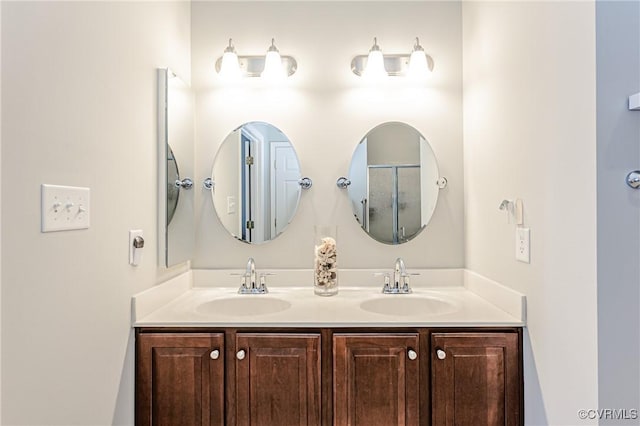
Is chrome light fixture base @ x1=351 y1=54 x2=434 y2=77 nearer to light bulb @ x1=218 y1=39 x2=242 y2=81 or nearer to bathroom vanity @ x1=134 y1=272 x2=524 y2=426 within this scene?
light bulb @ x1=218 y1=39 x2=242 y2=81

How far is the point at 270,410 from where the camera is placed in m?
1.49

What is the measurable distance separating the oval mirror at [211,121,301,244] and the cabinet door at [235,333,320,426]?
71cm

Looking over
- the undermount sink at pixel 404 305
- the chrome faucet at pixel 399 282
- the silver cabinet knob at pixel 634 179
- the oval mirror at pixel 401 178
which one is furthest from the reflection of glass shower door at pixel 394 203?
the silver cabinet knob at pixel 634 179

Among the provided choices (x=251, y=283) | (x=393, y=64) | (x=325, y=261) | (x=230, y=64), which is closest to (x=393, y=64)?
(x=393, y=64)

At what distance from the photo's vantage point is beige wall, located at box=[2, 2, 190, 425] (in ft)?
3.11

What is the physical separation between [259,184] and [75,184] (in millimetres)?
1045

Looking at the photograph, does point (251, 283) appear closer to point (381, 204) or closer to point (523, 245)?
point (381, 204)

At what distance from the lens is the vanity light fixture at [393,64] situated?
6.70 ft

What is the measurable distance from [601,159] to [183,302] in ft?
5.22

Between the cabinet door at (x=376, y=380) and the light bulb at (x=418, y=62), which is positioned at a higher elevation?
the light bulb at (x=418, y=62)

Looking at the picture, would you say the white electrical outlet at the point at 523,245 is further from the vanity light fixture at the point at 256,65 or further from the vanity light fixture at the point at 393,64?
the vanity light fixture at the point at 256,65

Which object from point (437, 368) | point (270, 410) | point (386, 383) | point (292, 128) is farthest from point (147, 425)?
point (292, 128)

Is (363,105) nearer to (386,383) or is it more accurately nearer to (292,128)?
(292,128)

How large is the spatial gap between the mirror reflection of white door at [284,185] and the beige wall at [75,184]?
61 cm
